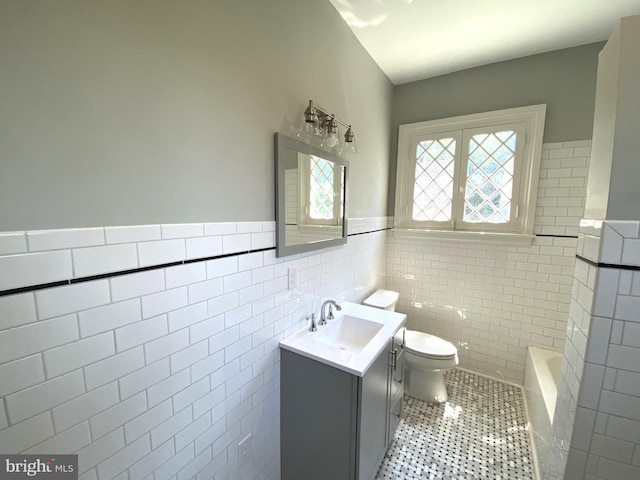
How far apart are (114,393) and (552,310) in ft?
9.95

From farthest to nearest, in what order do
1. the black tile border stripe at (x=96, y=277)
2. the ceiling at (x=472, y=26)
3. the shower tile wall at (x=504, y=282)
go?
the shower tile wall at (x=504, y=282), the ceiling at (x=472, y=26), the black tile border stripe at (x=96, y=277)

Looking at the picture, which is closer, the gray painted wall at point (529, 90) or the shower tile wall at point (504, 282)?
the gray painted wall at point (529, 90)

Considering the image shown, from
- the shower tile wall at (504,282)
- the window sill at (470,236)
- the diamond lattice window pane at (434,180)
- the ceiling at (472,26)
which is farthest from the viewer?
the diamond lattice window pane at (434,180)

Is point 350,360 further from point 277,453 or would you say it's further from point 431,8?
point 431,8

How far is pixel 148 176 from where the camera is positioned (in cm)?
84

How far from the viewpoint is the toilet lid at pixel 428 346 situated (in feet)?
6.79

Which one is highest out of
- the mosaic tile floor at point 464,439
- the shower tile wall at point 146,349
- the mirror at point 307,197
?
the mirror at point 307,197

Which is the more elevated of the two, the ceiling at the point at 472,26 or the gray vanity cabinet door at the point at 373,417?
the ceiling at the point at 472,26

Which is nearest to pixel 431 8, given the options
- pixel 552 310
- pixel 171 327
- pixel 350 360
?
pixel 350 360

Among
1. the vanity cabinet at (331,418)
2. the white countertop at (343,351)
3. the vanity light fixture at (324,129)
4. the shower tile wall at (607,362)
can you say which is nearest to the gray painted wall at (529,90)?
the vanity light fixture at (324,129)

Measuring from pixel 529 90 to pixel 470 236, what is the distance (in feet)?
4.32

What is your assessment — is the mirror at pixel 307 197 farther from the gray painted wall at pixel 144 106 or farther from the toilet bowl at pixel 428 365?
the toilet bowl at pixel 428 365

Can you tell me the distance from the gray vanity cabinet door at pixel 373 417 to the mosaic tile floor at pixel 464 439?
231 millimetres

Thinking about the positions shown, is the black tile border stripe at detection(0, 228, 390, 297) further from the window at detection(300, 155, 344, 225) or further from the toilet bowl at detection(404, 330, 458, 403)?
the toilet bowl at detection(404, 330, 458, 403)
